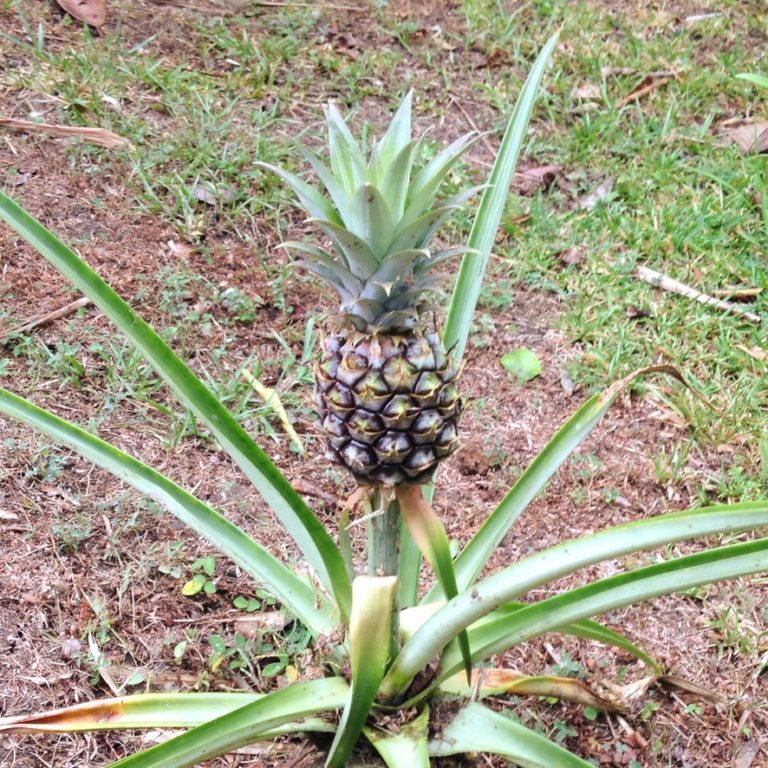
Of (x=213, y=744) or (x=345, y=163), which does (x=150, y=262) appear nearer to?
(x=345, y=163)

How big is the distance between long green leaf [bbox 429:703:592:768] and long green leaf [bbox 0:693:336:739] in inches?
12.7

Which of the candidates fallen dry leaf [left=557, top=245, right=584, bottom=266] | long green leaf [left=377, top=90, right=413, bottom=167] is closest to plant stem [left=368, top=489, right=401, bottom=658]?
long green leaf [left=377, top=90, right=413, bottom=167]

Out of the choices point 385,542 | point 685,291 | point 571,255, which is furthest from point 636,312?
point 385,542

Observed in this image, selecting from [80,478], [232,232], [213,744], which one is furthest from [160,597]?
[232,232]

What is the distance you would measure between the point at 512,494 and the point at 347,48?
3251 millimetres

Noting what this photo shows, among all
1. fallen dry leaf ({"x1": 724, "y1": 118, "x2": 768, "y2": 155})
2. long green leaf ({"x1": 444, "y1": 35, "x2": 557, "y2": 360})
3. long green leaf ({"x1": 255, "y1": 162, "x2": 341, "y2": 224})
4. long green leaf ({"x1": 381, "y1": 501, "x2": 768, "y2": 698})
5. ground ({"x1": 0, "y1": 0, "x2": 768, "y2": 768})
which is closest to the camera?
long green leaf ({"x1": 381, "y1": 501, "x2": 768, "y2": 698})

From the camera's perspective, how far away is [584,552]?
4.23 feet

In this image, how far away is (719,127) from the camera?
4016 millimetres

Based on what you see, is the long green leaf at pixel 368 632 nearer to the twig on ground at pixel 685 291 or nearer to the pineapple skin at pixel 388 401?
the pineapple skin at pixel 388 401

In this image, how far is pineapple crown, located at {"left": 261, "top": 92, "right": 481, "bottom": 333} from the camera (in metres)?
1.47

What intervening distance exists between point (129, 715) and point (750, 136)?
3675 millimetres

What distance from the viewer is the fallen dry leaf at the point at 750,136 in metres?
3.83

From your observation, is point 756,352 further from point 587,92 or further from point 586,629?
point 587,92

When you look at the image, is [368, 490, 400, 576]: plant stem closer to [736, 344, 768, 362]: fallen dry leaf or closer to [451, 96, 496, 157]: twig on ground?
[736, 344, 768, 362]: fallen dry leaf
